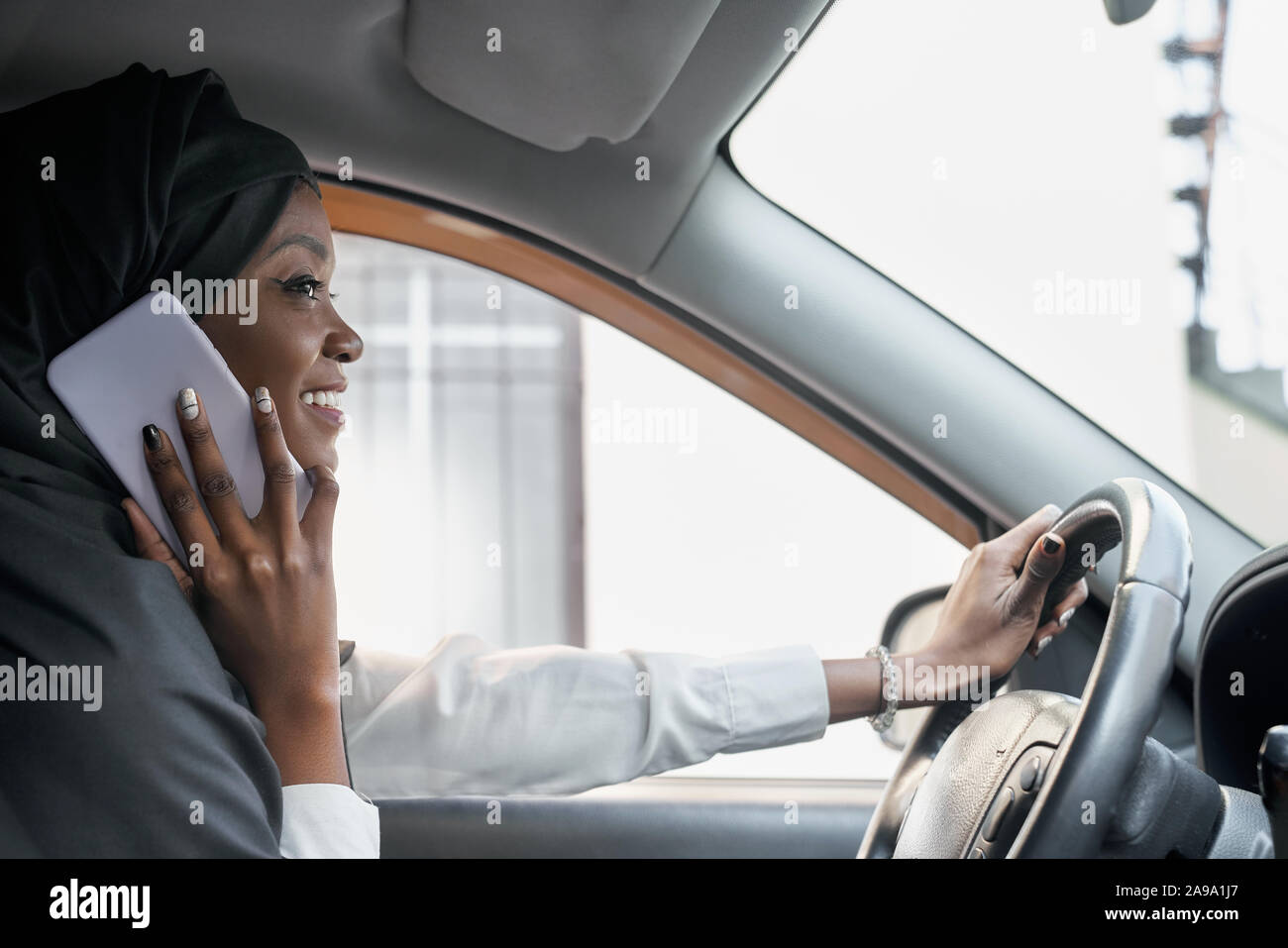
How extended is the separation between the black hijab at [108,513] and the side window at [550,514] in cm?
163

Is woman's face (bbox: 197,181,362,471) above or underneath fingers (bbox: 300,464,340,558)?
above

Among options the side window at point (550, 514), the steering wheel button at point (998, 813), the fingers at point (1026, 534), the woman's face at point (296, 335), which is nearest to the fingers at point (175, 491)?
the woman's face at point (296, 335)

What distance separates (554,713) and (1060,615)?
0.63 meters

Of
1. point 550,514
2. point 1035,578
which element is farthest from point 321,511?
point 550,514

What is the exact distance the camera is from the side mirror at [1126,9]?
103 cm

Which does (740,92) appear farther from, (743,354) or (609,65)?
(743,354)

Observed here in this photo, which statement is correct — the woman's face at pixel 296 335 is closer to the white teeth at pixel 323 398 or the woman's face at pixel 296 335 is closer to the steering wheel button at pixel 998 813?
the white teeth at pixel 323 398

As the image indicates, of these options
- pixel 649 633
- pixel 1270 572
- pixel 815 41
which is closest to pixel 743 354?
pixel 815 41

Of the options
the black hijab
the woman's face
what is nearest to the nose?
the woman's face

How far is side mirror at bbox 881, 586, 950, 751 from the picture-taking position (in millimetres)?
1407

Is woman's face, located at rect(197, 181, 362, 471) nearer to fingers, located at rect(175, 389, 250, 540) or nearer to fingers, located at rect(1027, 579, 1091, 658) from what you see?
fingers, located at rect(175, 389, 250, 540)

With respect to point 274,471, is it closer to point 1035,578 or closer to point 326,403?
A: point 326,403

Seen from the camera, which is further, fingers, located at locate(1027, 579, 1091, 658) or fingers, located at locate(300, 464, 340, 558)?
fingers, located at locate(1027, 579, 1091, 658)
